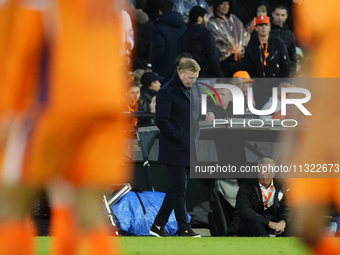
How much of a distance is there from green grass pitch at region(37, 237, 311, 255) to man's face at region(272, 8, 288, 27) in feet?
11.3

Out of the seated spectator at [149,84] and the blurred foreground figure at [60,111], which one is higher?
the blurred foreground figure at [60,111]

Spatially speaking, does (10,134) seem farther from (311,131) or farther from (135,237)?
(135,237)

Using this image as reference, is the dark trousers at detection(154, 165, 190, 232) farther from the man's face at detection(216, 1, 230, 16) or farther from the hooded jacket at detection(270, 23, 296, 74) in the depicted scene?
the hooded jacket at detection(270, 23, 296, 74)

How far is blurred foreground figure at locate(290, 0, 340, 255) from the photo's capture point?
8.95 feet

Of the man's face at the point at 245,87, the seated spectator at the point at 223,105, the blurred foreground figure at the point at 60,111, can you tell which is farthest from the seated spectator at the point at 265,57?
the blurred foreground figure at the point at 60,111

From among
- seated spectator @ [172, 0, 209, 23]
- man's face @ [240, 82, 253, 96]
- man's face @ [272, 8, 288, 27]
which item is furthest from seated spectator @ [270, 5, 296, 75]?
man's face @ [240, 82, 253, 96]

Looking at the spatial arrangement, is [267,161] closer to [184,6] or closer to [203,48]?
[203,48]

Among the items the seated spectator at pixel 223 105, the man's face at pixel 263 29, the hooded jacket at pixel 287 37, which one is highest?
the man's face at pixel 263 29

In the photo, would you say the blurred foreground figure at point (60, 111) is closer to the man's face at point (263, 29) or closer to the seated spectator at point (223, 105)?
the seated spectator at point (223, 105)

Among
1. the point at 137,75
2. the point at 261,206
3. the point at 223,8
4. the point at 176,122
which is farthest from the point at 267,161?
the point at 223,8

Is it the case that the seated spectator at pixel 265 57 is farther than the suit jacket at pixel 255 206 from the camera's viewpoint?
Yes

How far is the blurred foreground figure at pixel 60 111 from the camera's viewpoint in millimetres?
2287

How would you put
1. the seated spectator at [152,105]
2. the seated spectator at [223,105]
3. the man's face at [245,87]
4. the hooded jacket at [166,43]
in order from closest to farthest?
the seated spectator at [223,105]
the man's face at [245,87]
the seated spectator at [152,105]
the hooded jacket at [166,43]

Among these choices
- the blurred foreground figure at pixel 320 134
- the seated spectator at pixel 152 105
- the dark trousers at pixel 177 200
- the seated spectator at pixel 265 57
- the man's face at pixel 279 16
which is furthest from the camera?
the man's face at pixel 279 16
